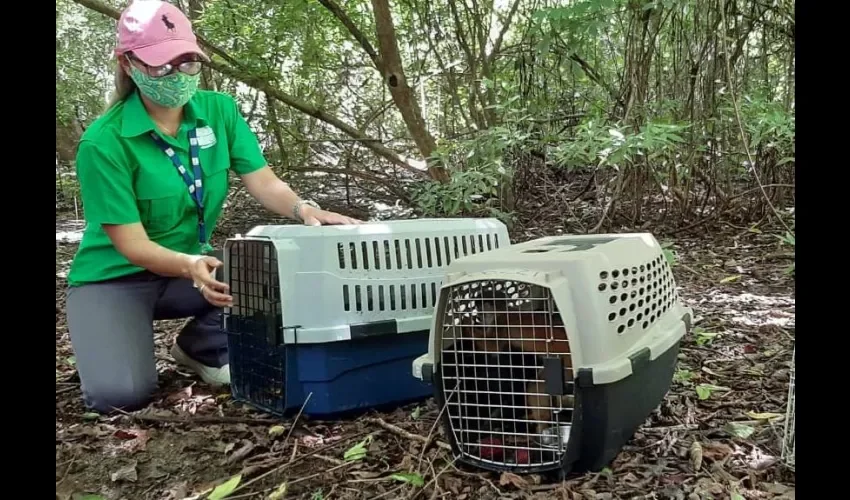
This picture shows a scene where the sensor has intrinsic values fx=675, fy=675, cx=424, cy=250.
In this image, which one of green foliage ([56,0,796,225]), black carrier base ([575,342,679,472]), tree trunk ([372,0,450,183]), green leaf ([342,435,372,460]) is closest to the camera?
black carrier base ([575,342,679,472])

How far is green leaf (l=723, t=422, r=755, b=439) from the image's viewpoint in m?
1.25

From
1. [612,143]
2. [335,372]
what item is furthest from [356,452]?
[612,143]

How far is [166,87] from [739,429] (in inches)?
55.4

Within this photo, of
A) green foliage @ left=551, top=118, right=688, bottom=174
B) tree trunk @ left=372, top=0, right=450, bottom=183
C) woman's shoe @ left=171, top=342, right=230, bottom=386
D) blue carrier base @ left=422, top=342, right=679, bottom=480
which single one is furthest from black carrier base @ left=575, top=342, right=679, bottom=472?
tree trunk @ left=372, top=0, right=450, bottom=183

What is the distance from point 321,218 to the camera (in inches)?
62.6

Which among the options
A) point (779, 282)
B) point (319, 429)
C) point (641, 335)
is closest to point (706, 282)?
point (779, 282)

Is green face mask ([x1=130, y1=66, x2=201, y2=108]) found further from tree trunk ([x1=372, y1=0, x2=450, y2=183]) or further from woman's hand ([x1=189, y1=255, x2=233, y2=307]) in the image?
tree trunk ([x1=372, y1=0, x2=450, y2=183])

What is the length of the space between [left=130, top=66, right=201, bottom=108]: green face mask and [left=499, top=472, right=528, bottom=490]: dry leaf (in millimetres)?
1108

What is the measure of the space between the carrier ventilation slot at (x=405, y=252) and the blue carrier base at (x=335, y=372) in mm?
128

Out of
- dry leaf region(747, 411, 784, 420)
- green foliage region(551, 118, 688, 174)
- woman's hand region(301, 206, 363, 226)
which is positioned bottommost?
dry leaf region(747, 411, 784, 420)

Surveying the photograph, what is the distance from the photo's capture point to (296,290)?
1.32 metres

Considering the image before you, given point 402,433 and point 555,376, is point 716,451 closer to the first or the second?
point 555,376
